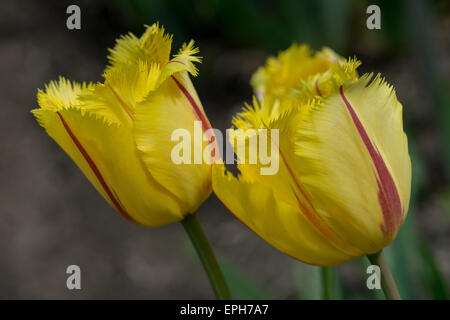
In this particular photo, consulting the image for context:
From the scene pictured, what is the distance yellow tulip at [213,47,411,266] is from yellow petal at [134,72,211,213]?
0.02 meters

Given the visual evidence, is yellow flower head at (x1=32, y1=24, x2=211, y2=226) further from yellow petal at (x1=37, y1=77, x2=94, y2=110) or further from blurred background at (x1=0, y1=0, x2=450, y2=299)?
blurred background at (x1=0, y1=0, x2=450, y2=299)

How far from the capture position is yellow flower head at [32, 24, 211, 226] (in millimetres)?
341

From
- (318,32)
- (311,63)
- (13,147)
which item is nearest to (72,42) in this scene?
(13,147)

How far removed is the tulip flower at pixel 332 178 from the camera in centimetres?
32

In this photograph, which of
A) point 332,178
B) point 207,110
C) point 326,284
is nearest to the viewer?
point 332,178

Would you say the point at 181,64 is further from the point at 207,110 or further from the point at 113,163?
the point at 207,110

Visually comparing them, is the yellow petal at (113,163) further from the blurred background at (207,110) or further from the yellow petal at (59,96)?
the blurred background at (207,110)

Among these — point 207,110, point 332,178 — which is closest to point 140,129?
point 332,178

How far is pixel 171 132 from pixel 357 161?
104 mm

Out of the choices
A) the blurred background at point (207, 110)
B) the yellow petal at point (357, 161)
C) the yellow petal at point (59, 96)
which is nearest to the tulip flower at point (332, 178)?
the yellow petal at point (357, 161)

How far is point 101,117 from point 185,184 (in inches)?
2.4

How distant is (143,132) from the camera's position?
339mm

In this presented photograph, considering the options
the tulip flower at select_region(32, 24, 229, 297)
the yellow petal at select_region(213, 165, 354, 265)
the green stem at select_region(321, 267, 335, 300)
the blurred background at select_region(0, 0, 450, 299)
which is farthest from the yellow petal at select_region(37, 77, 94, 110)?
the blurred background at select_region(0, 0, 450, 299)
